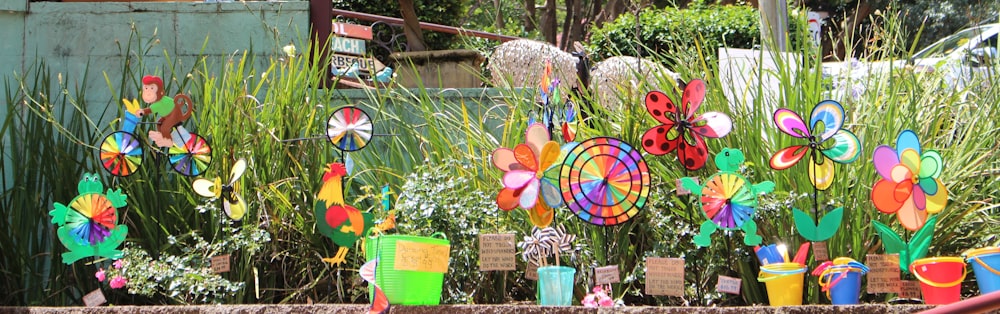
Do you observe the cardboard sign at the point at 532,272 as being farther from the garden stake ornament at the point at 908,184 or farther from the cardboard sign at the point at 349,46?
the cardboard sign at the point at 349,46

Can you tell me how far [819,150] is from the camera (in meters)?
A: 3.00

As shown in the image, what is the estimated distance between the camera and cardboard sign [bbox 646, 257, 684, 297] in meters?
2.99

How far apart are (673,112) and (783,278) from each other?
58 centimetres

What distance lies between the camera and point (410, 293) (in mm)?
2926

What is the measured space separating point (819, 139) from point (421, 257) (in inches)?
47.2

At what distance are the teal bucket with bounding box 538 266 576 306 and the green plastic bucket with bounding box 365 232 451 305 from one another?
295mm

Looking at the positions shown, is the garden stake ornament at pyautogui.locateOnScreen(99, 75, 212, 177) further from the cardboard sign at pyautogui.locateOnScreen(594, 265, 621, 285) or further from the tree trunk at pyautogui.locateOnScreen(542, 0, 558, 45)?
the tree trunk at pyautogui.locateOnScreen(542, 0, 558, 45)

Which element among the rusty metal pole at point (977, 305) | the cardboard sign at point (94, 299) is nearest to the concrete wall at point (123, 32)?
the cardboard sign at point (94, 299)

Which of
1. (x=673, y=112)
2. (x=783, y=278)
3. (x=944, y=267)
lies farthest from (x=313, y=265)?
(x=944, y=267)

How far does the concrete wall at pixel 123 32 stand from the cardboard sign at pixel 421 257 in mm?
1755

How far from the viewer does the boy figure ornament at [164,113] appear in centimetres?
324

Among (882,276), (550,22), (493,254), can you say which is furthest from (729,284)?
(550,22)

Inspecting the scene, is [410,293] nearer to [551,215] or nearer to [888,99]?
[551,215]

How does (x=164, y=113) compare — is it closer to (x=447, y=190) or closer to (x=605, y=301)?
(x=447, y=190)
